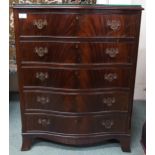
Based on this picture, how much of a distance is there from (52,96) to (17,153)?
1.96 feet

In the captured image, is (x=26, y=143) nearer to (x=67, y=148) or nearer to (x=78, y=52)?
(x=67, y=148)

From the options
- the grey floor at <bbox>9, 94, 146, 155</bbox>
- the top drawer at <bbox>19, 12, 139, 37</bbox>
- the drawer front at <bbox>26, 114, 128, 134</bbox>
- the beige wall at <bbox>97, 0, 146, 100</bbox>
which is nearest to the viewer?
the top drawer at <bbox>19, 12, 139, 37</bbox>

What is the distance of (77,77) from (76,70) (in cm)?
6

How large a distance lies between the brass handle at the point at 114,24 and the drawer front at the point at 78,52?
0.12m

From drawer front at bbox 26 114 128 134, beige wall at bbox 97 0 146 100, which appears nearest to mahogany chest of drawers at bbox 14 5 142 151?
drawer front at bbox 26 114 128 134

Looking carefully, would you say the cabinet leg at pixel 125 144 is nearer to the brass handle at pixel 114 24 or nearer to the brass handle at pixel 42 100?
the brass handle at pixel 42 100

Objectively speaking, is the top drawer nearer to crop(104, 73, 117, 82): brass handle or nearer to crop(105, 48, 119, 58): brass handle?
crop(105, 48, 119, 58): brass handle

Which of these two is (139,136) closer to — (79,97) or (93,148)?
(93,148)

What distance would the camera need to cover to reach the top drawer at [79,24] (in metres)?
1.61

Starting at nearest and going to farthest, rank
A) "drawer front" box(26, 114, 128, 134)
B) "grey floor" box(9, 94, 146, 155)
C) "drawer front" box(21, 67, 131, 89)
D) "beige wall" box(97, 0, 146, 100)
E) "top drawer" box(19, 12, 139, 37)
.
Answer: "top drawer" box(19, 12, 139, 37)
"drawer front" box(21, 67, 131, 89)
"drawer front" box(26, 114, 128, 134)
"grey floor" box(9, 94, 146, 155)
"beige wall" box(97, 0, 146, 100)

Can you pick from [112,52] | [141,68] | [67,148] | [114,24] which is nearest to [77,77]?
[112,52]

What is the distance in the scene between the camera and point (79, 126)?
6.06 feet

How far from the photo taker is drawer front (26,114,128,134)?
6.03ft
